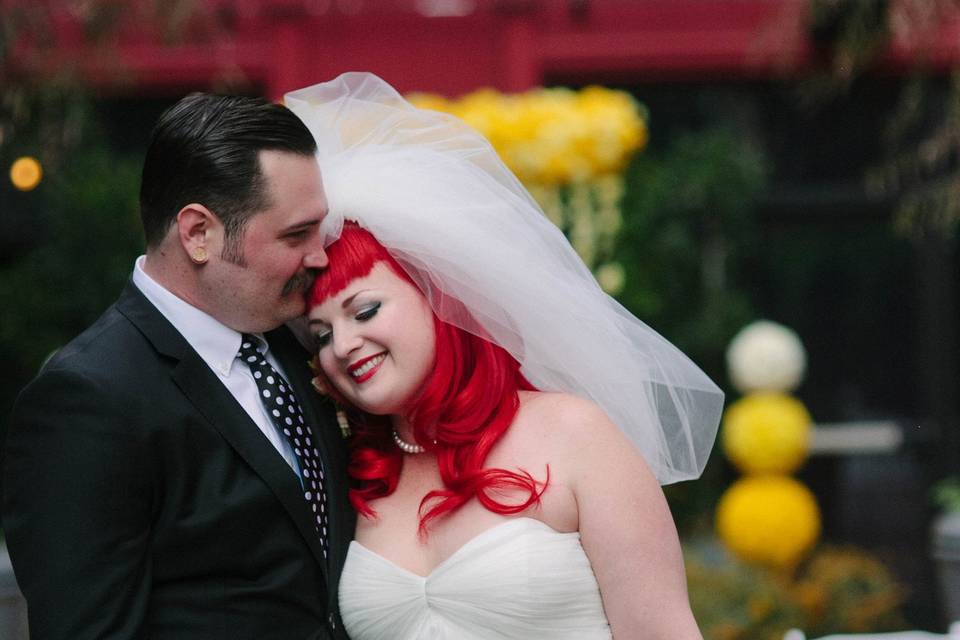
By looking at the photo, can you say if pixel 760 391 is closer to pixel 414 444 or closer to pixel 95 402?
pixel 414 444

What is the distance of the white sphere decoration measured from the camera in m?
5.78

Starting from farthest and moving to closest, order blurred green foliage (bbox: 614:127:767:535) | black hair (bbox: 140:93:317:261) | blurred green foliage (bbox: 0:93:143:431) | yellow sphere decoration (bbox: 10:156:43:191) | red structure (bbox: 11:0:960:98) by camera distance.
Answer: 1. red structure (bbox: 11:0:960:98)
2. blurred green foliage (bbox: 614:127:767:535)
3. blurred green foliage (bbox: 0:93:143:431)
4. yellow sphere decoration (bbox: 10:156:43:191)
5. black hair (bbox: 140:93:317:261)

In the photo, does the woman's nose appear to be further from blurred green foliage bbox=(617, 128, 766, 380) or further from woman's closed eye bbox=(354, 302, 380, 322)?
blurred green foliage bbox=(617, 128, 766, 380)

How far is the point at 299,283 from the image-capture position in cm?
253

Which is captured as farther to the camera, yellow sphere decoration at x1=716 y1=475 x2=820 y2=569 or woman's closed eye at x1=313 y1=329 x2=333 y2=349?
yellow sphere decoration at x1=716 y1=475 x2=820 y2=569

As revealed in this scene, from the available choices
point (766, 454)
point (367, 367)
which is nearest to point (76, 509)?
point (367, 367)

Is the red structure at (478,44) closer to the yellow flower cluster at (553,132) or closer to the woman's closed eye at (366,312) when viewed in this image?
the yellow flower cluster at (553,132)

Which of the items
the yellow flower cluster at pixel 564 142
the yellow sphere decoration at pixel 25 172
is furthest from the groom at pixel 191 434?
the yellow sphere decoration at pixel 25 172

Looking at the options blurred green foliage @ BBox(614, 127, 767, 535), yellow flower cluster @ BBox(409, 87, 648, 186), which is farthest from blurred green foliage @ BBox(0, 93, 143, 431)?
blurred green foliage @ BBox(614, 127, 767, 535)

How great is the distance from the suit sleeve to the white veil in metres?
0.67

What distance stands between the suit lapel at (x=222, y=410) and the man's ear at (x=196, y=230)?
0.16 metres

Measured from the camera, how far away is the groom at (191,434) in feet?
7.17

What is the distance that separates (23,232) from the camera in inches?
232

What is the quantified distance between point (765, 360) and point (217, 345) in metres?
3.81
